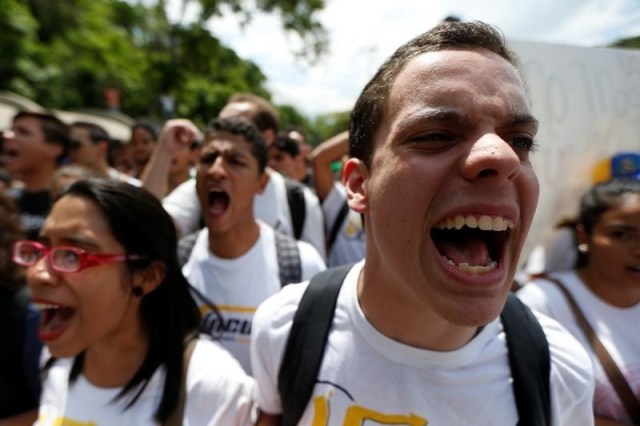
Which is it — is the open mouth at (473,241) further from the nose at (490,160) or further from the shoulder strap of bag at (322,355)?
the shoulder strap of bag at (322,355)

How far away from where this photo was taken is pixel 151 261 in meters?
1.71

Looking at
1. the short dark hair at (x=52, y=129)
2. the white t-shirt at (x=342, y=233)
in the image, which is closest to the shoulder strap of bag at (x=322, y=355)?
the white t-shirt at (x=342, y=233)

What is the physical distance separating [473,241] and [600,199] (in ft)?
4.57

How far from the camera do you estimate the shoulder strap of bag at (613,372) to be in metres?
1.71

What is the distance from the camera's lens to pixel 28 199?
351 cm

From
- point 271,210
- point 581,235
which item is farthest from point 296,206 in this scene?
point 581,235

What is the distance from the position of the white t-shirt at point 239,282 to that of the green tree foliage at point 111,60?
15256 millimetres

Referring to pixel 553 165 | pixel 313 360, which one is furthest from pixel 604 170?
pixel 313 360

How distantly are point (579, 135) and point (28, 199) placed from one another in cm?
376

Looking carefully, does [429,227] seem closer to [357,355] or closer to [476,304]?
[476,304]

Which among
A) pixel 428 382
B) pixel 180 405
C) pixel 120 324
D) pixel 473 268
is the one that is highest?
pixel 473 268

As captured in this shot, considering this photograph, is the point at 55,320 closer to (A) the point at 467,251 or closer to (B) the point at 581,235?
(A) the point at 467,251

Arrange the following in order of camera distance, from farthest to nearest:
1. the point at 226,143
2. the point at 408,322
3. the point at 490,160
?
the point at 226,143 → the point at 408,322 → the point at 490,160

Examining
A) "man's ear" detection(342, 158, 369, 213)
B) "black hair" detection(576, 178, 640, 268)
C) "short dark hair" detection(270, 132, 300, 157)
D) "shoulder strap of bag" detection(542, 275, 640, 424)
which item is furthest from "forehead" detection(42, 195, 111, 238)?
"short dark hair" detection(270, 132, 300, 157)
